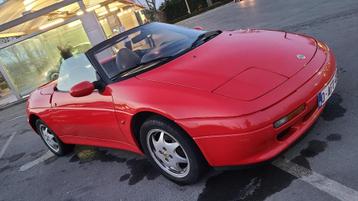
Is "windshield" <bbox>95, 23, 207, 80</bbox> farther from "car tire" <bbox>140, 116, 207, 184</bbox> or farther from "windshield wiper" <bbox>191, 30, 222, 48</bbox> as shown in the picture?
"car tire" <bbox>140, 116, 207, 184</bbox>

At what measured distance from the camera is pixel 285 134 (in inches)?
121

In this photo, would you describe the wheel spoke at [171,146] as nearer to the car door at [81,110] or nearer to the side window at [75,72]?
the car door at [81,110]

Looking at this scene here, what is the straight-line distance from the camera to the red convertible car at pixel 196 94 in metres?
2.96

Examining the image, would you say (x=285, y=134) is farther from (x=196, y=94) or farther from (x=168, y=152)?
(x=168, y=152)

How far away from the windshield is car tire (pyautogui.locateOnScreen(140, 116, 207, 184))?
72 cm

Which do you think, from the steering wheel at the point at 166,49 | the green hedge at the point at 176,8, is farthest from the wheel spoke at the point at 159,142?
the green hedge at the point at 176,8

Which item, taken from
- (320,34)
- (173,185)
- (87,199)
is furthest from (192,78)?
(320,34)

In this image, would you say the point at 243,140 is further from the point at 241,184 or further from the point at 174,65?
the point at 174,65

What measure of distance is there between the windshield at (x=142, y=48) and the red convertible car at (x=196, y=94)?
1cm

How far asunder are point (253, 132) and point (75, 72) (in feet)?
8.42

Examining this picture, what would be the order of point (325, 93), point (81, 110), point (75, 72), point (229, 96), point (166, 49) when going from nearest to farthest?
point (229, 96) → point (325, 93) → point (166, 49) → point (81, 110) → point (75, 72)

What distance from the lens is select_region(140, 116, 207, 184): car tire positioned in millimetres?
3242

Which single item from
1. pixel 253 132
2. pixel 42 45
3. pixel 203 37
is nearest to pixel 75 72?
pixel 203 37

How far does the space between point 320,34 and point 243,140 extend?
15.8 ft
